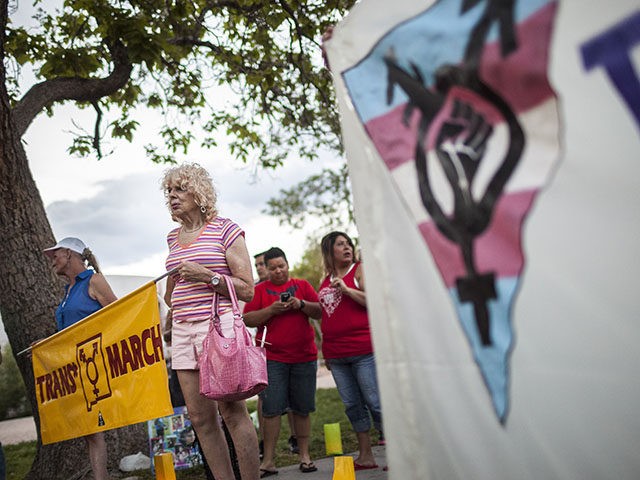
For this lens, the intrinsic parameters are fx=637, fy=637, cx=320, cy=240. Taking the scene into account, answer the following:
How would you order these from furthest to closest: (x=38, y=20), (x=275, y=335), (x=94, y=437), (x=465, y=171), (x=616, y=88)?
1. (x=38, y=20)
2. (x=275, y=335)
3. (x=94, y=437)
4. (x=465, y=171)
5. (x=616, y=88)

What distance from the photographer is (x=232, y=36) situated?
9.28 m

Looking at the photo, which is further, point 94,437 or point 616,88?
point 94,437

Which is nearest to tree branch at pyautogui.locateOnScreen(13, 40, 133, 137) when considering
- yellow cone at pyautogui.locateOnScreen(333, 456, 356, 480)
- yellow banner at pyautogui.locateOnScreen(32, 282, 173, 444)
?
yellow banner at pyautogui.locateOnScreen(32, 282, 173, 444)

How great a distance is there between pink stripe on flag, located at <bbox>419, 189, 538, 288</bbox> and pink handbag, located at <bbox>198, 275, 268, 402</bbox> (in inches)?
64.8

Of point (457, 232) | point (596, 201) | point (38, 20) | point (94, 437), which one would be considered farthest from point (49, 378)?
point (38, 20)

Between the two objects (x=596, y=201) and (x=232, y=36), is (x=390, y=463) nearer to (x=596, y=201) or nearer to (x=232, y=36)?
(x=596, y=201)

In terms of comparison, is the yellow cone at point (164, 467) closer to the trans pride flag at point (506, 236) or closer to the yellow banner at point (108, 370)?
the yellow banner at point (108, 370)

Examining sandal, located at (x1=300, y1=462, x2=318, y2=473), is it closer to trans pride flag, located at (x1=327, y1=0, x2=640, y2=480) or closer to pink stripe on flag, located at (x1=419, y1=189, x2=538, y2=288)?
trans pride flag, located at (x1=327, y1=0, x2=640, y2=480)

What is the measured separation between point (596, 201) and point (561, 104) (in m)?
0.28

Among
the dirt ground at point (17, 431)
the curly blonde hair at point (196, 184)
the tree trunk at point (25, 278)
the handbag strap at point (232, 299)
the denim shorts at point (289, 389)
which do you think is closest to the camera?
the handbag strap at point (232, 299)

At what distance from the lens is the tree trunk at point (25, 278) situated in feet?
18.1

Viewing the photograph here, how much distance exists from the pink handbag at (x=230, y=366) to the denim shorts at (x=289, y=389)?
191cm

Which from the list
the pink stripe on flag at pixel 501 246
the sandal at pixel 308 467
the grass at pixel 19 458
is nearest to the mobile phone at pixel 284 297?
the sandal at pixel 308 467

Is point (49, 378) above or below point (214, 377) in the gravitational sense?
above
